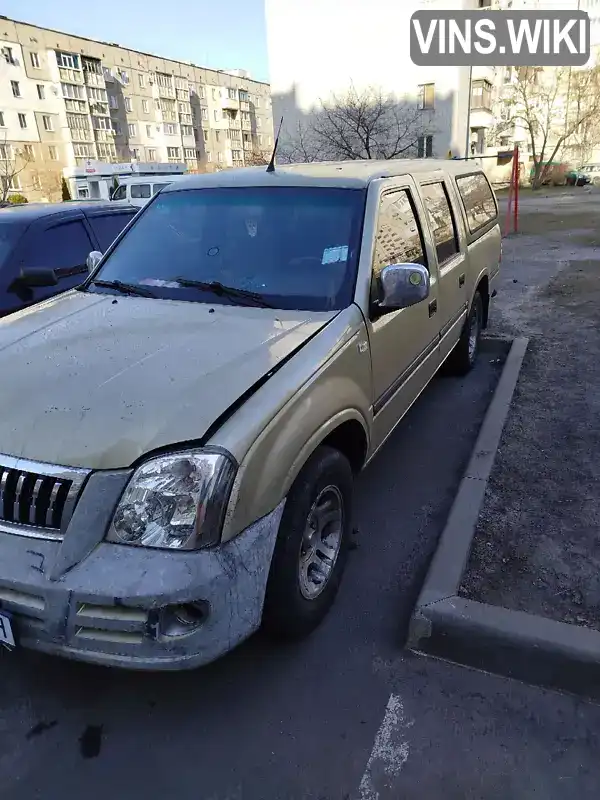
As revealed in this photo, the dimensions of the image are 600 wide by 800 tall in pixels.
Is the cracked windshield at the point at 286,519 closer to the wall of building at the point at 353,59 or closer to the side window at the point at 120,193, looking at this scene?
the side window at the point at 120,193

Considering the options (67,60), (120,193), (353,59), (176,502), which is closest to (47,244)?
(176,502)

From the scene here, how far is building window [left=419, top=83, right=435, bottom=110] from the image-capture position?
36.4 metres

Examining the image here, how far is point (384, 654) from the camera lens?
260cm

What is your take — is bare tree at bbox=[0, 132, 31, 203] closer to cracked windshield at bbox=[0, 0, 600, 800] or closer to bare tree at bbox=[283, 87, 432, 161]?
bare tree at bbox=[283, 87, 432, 161]

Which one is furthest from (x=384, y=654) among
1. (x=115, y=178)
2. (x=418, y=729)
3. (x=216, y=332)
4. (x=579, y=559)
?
(x=115, y=178)

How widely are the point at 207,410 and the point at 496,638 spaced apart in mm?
1528

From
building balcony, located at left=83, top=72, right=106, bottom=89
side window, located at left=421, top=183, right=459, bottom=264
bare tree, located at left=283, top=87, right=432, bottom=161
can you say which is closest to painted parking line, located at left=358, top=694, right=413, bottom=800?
side window, located at left=421, top=183, right=459, bottom=264

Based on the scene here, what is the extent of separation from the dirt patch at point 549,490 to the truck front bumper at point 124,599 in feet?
4.35

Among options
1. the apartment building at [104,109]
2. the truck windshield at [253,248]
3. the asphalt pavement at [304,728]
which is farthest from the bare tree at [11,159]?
the asphalt pavement at [304,728]

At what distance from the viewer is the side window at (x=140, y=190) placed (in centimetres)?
2050

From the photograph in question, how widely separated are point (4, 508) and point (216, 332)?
1137 mm

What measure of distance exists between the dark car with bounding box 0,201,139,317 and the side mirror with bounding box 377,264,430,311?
313 cm

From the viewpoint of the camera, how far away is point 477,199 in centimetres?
595

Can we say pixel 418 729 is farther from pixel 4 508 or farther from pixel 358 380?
pixel 4 508
